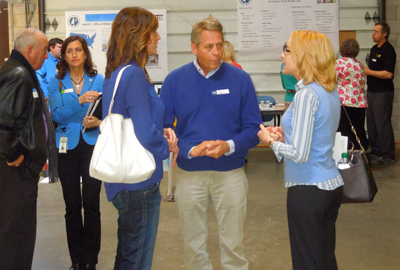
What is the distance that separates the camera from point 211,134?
95.3 inches

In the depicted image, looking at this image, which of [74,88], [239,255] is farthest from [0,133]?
[239,255]

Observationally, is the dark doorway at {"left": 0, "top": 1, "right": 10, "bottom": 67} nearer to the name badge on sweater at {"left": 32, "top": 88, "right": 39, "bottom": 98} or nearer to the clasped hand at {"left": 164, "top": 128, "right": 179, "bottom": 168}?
the name badge on sweater at {"left": 32, "top": 88, "right": 39, "bottom": 98}

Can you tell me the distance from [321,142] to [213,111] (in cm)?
66

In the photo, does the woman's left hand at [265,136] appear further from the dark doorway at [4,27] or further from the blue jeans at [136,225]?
the dark doorway at [4,27]

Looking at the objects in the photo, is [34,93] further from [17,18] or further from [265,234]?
[17,18]

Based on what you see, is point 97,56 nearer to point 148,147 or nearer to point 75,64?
point 75,64

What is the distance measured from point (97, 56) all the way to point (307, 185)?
6.71m

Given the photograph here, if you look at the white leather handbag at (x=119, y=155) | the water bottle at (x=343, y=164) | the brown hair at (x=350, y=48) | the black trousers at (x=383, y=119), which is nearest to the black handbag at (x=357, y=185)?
the water bottle at (x=343, y=164)

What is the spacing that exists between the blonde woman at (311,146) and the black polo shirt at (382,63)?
489 cm

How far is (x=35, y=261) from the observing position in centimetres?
345

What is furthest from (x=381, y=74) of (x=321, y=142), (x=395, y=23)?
(x=321, y=142)

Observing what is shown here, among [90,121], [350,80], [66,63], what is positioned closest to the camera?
[90,121]

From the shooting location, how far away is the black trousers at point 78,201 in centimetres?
304

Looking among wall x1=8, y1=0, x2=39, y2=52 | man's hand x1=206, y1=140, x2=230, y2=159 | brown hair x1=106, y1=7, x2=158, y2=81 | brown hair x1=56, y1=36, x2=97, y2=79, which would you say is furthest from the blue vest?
wall x1=8, y1=0, x2=39, y2=52
